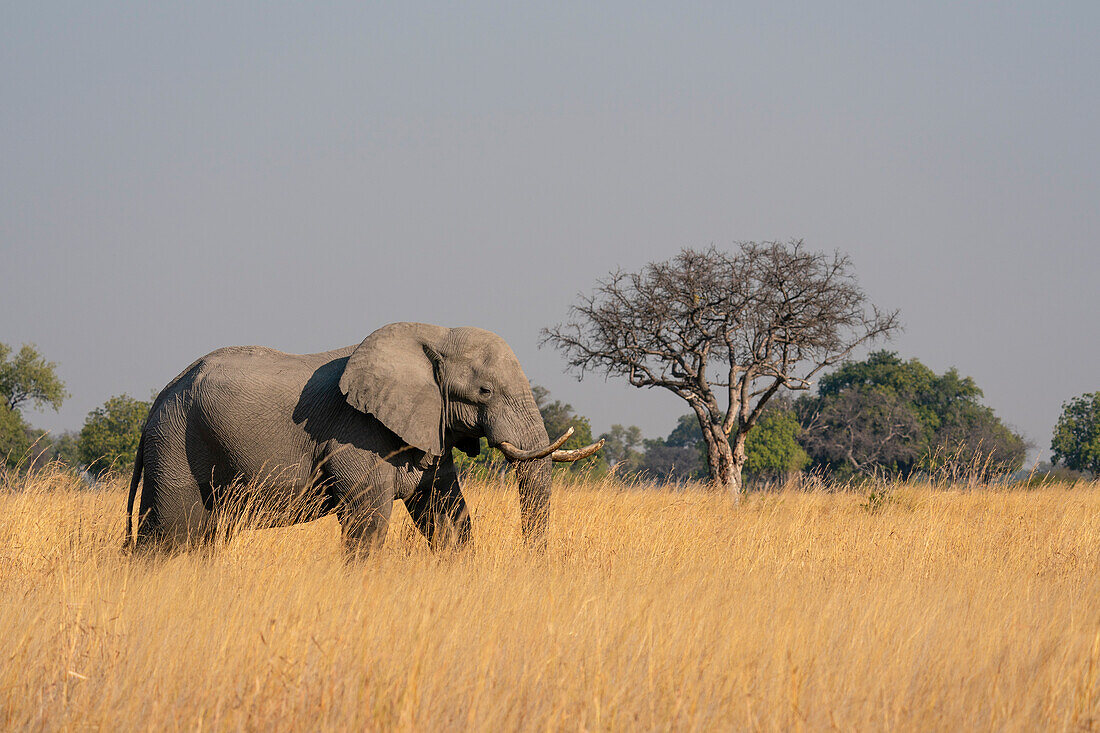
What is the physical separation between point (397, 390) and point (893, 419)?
48.5 metres

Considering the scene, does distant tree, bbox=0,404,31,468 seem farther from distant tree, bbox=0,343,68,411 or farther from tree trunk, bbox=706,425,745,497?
tree trunk, bbox=706,425,745,497

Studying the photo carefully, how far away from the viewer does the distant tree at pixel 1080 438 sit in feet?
177

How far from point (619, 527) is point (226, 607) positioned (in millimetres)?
4799

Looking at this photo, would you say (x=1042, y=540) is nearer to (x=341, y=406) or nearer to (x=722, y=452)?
(x=341, y=406)

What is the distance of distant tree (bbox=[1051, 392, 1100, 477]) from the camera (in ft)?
177

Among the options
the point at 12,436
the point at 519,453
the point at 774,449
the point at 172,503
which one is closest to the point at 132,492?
the point at 172,503

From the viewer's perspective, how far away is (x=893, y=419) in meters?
52.2

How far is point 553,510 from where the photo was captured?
33.8ft

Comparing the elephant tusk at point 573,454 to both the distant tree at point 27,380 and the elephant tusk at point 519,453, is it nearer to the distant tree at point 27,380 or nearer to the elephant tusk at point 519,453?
the elephant tusk at point 519,453

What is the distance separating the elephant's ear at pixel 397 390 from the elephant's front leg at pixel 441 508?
13.7 inches

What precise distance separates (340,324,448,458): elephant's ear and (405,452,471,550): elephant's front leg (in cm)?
35

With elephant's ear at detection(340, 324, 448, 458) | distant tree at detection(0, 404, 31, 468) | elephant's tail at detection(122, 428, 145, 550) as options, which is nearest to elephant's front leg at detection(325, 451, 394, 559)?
elephant's ear at detection(340, 324, 448, 458)

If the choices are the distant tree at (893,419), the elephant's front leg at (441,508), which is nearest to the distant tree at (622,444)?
the distant tree at (893,419)

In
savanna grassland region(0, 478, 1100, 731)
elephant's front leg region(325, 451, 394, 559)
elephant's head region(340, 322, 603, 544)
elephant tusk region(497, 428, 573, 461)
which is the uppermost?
elephant's head region(340, 322, 603, 544)
